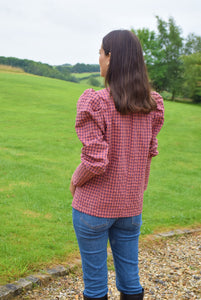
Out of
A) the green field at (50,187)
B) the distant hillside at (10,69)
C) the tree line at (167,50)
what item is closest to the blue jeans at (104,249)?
the green field at (50,187)

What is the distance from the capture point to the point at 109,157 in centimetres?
198

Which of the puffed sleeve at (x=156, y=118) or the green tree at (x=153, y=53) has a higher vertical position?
the green tree at (x=153, y=53)

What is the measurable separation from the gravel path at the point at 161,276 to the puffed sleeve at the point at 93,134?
215cm

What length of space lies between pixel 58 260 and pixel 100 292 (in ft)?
7.10

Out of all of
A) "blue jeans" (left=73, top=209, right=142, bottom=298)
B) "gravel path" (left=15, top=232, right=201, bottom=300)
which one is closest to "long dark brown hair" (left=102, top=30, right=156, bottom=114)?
"blue jeans" (left=73, top=209, right=142, bottom=298)

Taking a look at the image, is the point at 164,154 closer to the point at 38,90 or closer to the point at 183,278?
the point at 183,278

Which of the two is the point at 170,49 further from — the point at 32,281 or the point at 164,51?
the point at 32,281

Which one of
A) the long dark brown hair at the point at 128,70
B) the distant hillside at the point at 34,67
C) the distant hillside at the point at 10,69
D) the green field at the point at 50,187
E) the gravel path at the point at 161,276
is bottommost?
the gravel path at the point at 161,276

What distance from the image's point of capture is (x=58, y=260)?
4.21 metres

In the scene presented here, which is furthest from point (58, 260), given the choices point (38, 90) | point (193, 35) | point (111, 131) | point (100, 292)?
point (193, 35)

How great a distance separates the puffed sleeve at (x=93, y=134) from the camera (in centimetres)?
189

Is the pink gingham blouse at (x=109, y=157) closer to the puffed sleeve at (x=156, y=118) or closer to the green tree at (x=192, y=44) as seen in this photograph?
the puffed sleeve at (x=156, y=118)

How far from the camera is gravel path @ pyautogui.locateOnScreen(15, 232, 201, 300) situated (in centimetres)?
359

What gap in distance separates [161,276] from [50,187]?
398 cm
